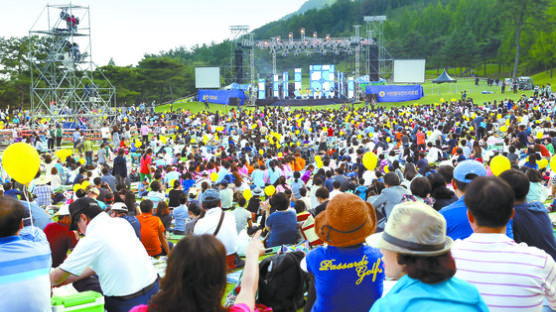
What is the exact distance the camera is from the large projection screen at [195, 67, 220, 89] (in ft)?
162

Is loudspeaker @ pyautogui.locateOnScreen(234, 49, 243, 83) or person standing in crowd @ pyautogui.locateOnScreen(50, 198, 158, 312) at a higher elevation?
loudspeaker @ pyautogui.locateOnScreen(234, 49, 243, 83)

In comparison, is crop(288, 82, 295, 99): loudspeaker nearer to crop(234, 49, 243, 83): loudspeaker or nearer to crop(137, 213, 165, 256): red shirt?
crop(234, 49, 243, 83): loudspeaker

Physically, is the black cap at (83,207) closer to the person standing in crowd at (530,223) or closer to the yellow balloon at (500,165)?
the person standing in crowd at (530,223)

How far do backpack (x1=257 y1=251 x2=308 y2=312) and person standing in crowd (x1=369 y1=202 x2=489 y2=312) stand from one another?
1.71 meters

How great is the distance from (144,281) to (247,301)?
153 centimetres

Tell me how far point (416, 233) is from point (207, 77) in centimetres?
4944

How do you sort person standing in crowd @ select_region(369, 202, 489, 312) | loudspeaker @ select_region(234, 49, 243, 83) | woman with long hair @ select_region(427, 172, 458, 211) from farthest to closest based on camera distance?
loudspeaker @ select_region(234, 49, 243, 83), woman with long hair @ select_region(427, 172, 458, 211), person standing in crowd @ select_region(369, 202, 489, 312)

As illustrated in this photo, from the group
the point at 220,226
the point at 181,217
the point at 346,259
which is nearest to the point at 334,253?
the point at 346,259

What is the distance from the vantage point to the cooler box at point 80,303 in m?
3.04

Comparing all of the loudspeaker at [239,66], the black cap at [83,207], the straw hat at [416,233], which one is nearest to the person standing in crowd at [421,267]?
the straw hat at [416,233]

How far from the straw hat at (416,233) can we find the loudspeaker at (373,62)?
43305 mm

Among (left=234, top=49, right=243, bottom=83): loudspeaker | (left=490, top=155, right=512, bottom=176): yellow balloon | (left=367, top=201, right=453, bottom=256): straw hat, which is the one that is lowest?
(left=490, top=155, right=512, bottom=176): yellow balloon

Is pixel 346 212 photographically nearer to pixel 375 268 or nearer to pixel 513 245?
pixel 375 268

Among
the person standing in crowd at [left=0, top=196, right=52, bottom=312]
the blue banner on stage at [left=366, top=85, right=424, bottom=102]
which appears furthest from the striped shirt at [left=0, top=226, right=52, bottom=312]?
the blue banner on stage at [left=366, top=85, right=424, bottom=102]
